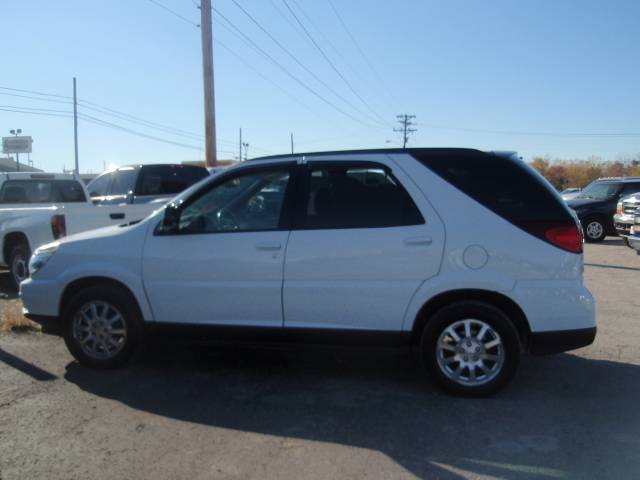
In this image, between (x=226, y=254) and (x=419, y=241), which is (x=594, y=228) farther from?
(x=226, y=254)

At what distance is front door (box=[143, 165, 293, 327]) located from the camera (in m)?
4.49

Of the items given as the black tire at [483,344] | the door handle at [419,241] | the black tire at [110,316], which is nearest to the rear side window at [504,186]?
the door handle at [419,241]

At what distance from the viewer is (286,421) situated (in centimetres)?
399

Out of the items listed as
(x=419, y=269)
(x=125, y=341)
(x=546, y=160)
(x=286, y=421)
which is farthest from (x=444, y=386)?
(x=546, y=160)

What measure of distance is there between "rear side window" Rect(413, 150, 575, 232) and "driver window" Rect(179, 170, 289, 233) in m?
1.22

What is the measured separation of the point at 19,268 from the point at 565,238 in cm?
778

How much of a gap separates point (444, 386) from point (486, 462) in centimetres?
99

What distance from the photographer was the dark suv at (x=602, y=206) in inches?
619

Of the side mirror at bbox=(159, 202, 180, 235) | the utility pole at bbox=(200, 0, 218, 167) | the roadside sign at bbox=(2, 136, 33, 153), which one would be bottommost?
the side mirror at bbox=(159, 202, 180, 235)

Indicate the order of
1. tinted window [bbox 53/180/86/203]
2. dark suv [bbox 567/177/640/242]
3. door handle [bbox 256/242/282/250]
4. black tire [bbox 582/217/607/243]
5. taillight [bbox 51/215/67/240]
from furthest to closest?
black tire [bbox 582/217/607/243] → dark suv [bbox 567/177/640/242] → tinted window [bbox 53/180/86/203] → taillight [bbox 51/215/67/240] → door handle [bbox 256/242/282/250]

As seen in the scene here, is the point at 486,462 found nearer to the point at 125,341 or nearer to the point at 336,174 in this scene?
the point at 336,174

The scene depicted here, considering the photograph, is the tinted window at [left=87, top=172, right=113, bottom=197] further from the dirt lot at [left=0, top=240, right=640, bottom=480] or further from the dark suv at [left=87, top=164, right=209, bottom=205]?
the dirt lot at [left=0, top=240, right=640, bottom=480]

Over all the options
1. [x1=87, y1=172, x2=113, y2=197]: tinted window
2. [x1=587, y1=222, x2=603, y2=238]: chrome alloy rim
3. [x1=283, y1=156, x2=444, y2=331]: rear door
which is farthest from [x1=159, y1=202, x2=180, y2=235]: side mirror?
[x1=587, y1=222, x2=603, y2=238]: chrome alloy rim

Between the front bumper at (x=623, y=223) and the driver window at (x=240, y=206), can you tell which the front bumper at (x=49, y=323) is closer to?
the driver window at (x=240, y=206)
